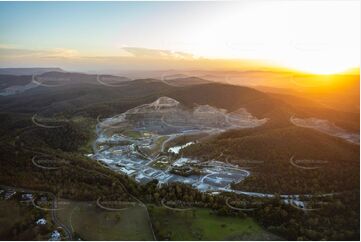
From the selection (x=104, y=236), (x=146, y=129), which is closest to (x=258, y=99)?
(x=146, y=129)

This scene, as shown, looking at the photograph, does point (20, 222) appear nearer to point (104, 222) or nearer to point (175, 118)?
point (104, 222)

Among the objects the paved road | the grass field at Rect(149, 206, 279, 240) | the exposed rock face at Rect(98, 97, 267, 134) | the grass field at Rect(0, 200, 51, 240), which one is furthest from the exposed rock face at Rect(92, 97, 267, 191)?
the grass field at Rect(0, 200, 51, 240)

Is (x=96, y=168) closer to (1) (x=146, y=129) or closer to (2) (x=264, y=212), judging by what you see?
(2) (x=264, y=212)

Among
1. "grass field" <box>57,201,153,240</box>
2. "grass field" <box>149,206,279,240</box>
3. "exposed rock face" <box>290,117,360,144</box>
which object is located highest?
"exposed rock face" <box>290,117,360,144</box>

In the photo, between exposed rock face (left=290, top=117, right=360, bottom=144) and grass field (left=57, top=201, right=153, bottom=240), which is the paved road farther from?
exposed rock face (left=290, top=117, right=360, bottom=144)

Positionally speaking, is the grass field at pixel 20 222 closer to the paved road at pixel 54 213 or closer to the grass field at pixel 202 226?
the paved road at pixel 54 213

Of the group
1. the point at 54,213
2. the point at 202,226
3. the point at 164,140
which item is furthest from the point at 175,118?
the point at 202,226
